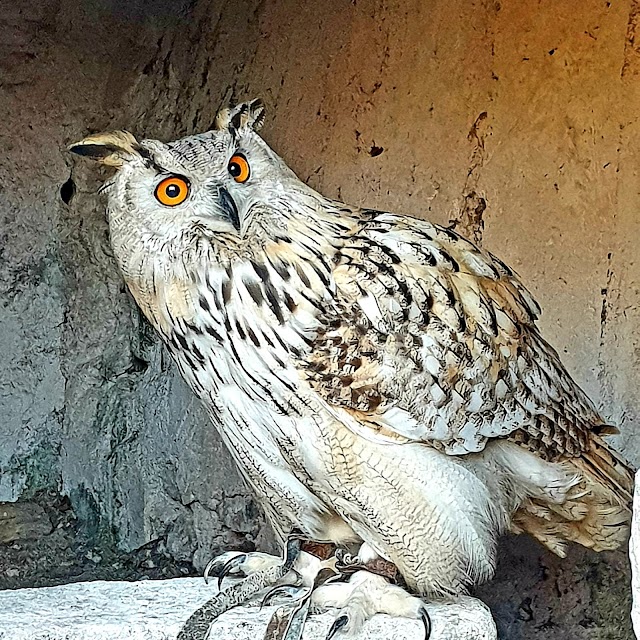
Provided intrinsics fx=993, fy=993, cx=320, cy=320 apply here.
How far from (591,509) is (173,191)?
3.42ft

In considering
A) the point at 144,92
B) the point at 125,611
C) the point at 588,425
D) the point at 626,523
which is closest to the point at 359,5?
the point at 144,92

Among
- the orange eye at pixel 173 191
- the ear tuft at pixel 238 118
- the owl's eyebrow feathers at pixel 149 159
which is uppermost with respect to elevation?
the ear tuft at pixel 238 118

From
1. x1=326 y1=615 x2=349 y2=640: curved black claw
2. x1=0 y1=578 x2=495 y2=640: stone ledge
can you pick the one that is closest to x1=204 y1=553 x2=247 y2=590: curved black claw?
x1=0 y1=578 x2=495 y2=640: stone ledge

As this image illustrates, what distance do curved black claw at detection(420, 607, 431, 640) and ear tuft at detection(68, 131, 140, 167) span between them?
953 millimetres

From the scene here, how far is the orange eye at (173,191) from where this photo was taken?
5.77 ft

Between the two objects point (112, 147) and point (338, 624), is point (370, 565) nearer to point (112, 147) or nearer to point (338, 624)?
point (338, 624)

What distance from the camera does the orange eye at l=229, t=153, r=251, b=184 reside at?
5.88ft

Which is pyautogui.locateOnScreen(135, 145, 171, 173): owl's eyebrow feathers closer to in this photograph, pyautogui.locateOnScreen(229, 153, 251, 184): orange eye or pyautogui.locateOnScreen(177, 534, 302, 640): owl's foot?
pyautogui.locateOnScreen(229, 153, 251, 184): orange eye

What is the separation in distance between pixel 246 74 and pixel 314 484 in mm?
1427

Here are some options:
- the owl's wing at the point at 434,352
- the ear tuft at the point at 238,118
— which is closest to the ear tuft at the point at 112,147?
the ear tuft at the point at 238,118

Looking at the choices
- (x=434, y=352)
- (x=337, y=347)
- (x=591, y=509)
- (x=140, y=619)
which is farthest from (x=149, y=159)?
(x=591, y=509)

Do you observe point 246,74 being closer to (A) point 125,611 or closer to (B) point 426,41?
(B) point 426,41

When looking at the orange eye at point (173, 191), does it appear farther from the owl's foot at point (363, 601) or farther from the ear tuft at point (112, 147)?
the owl's foot at point (363, 601)

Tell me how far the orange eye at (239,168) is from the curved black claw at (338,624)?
0.79 m
